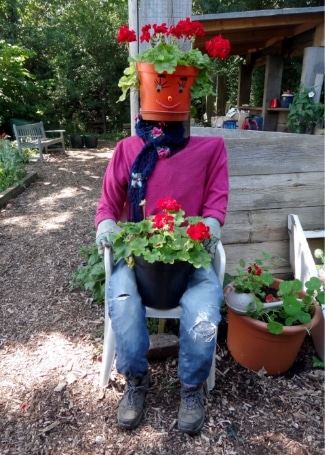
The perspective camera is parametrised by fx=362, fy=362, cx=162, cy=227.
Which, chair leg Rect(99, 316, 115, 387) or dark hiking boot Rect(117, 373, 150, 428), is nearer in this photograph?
dark hiking boot Rect(117, 373, 150, 428)

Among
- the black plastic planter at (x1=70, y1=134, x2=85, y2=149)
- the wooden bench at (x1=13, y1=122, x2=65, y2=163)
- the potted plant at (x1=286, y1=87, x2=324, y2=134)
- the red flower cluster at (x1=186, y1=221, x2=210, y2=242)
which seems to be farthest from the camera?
the black plastic planter at (x1=70, y1=134, x2=85, y2=149)

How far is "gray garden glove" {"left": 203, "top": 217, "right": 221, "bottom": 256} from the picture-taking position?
152cm

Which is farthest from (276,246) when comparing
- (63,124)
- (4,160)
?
(63,124)

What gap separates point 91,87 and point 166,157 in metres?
10.0

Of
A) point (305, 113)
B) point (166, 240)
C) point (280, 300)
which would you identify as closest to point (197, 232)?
point (166, 240)

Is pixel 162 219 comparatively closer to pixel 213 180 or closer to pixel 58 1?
pixel 213 180

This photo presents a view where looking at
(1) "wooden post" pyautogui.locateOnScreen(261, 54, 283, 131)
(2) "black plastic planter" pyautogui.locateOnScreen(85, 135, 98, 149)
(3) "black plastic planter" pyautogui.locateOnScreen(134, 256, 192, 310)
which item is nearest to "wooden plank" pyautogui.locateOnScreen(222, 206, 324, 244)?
(3) "black plastic planter" pyautogui.locateOnScreen(134, 256, 192, 310)

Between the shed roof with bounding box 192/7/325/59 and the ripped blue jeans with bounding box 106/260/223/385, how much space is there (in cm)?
205

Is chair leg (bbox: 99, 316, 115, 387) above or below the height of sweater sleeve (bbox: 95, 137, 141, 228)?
below

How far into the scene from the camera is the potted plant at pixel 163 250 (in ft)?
4.31

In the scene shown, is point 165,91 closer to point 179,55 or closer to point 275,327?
point 179,55

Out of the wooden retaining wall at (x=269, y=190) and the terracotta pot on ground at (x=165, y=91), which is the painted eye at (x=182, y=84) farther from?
the wooden retaining wall at (x=269, y=190)

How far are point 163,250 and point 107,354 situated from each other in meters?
0.63

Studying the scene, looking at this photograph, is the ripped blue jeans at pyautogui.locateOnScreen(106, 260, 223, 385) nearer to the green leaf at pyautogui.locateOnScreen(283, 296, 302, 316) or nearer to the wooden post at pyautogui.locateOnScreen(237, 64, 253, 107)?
the green leaf at pyautogui.locateOnScreen(283, 296, 302, 316)
